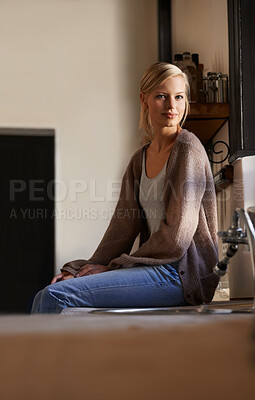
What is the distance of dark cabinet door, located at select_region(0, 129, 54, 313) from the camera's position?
3.65m

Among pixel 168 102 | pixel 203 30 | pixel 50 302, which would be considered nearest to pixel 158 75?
pixel 168 102

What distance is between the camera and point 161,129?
1619 millimetres

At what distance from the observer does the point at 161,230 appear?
1.50 m

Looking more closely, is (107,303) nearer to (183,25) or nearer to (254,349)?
(254,349)

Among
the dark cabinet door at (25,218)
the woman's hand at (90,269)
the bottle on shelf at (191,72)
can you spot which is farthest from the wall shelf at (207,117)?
the dark cabinet door at (25,218)

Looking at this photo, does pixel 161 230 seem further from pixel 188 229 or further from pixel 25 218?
pixel 25 218

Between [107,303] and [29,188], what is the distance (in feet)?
7.80

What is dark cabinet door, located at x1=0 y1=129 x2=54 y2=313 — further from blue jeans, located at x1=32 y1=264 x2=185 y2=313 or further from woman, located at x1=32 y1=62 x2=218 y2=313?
blue jeans, located at x1=32 y1=264 x2=185 y2=313

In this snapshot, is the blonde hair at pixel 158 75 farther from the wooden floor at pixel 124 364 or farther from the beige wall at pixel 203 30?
the wooden floor at pixel 124 364

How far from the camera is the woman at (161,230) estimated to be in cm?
144

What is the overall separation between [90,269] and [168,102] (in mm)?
470

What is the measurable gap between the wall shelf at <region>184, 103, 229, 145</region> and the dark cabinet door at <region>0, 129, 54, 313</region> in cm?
142

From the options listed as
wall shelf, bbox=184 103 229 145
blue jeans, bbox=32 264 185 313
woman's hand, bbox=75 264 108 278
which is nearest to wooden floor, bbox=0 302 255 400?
blue jeans, bbox=32 264 185 313

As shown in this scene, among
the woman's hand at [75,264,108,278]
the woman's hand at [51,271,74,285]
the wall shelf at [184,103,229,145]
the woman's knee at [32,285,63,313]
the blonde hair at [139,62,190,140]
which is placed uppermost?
the wall shelf at [184,103,229,145]
